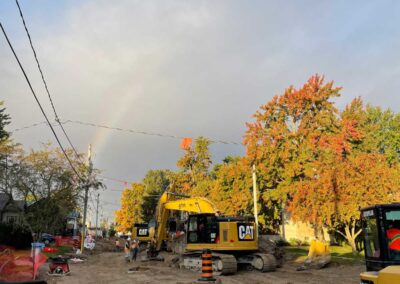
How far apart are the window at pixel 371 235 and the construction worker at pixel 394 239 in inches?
11.6

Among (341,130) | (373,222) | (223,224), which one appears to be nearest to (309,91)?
(341,130)

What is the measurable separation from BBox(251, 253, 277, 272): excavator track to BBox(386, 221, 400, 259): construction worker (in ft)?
39.2

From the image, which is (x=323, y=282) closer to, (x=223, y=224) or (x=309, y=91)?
(x=223, y=224)

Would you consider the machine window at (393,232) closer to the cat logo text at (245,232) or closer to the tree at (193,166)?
the cat logo text at (245,232)

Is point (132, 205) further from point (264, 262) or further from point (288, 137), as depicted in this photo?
point (264, 262)

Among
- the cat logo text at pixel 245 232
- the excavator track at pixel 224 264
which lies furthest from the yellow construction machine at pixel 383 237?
the cat logo text at pixel 245 232

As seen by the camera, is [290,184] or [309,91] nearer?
[290,184]

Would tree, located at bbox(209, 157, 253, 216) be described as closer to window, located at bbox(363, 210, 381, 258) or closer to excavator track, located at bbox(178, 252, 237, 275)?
excavator track, located at bbox(178, 252, 237, 275)

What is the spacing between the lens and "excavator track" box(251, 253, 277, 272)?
64.5 ft

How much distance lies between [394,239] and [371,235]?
2.40ft

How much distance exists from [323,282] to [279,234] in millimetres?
34306

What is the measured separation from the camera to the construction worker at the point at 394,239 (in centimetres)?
818

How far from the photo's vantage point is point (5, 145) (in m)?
33.6

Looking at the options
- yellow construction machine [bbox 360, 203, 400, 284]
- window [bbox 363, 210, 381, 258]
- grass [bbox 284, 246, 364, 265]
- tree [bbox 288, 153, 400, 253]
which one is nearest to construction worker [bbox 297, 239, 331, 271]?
grass [bbox 284, 246, 364, 265]
